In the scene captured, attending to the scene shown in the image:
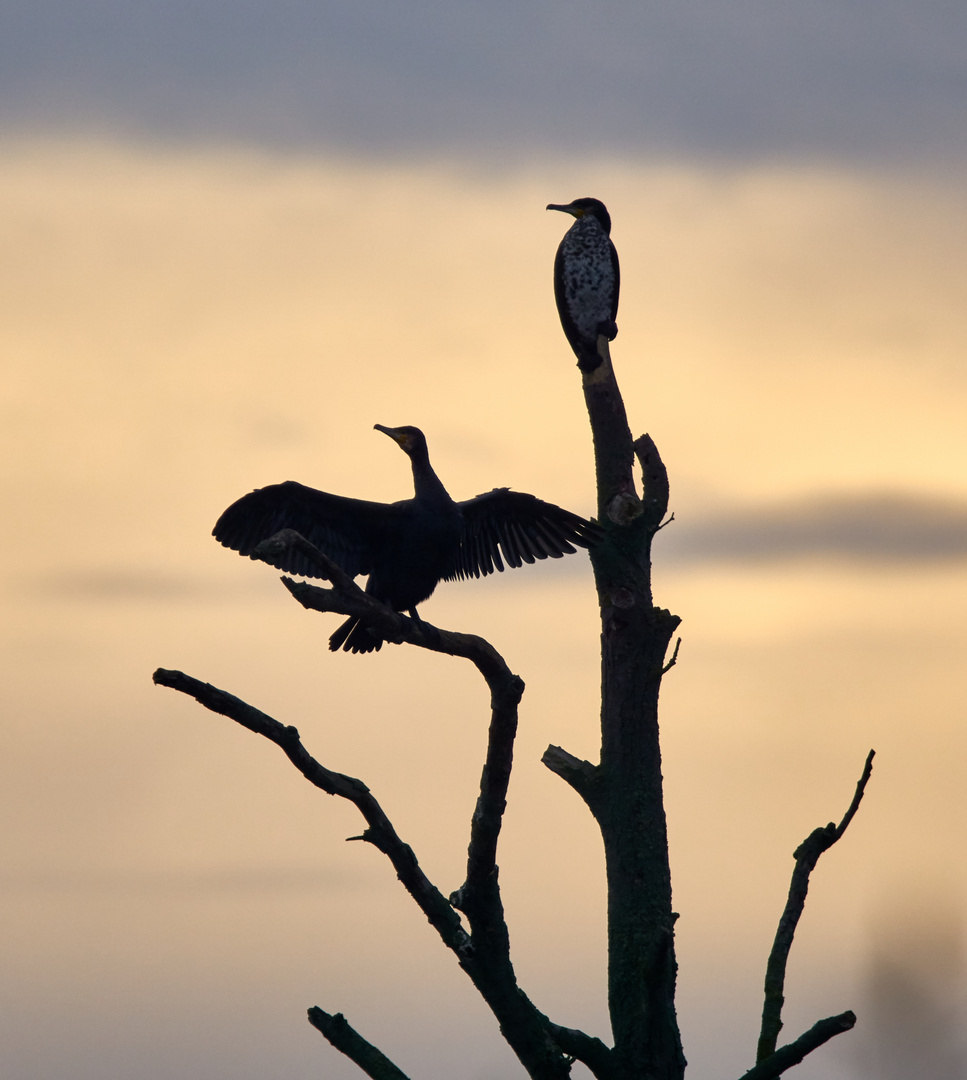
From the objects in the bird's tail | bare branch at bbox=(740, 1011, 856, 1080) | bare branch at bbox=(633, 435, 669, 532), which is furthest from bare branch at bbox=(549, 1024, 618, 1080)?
bare branch at bbox=(633, 435, 669, 532)

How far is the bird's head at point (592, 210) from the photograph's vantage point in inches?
385

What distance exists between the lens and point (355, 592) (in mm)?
7008

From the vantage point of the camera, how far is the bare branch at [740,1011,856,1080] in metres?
7.18

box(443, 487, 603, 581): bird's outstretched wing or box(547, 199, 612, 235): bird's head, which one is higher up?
box(547, 199, 612, 235): bird's head

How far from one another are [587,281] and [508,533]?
2025 mm

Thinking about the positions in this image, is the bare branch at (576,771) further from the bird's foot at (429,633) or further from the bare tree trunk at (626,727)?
the bird's foot at (429,633)

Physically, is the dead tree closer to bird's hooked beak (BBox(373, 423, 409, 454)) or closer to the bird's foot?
the bird's foot

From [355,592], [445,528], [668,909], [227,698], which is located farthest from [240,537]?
[668,909]

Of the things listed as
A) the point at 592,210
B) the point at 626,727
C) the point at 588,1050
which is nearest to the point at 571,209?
the point at 592,210

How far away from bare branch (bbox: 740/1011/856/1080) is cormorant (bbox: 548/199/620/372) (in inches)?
177

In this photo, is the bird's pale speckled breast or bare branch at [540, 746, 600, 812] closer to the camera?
bare branch at [540, 746, 600, 812]

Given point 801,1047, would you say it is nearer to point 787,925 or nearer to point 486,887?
point 787,925

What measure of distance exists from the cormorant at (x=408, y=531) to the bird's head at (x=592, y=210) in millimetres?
2064

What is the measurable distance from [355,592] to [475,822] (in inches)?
55.9
